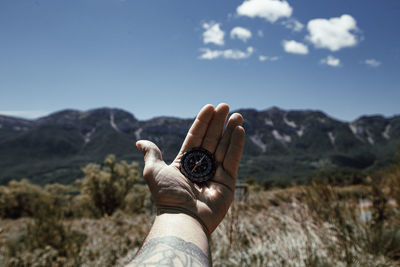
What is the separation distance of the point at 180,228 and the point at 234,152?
105cm

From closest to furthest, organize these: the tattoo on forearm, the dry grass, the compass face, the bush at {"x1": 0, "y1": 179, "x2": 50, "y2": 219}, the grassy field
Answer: the tattoo on forearm
the compass face
the dry grass
the grassy field
the bush at {"x1": 0, "y1": 179, "x2": 50, "y2": 219}

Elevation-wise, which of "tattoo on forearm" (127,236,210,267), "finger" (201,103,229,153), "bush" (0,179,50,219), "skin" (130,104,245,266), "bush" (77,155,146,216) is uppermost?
"finger" (201,103,229,153)

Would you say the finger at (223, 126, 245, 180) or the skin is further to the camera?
the finger at (223, 126, 245, 180)

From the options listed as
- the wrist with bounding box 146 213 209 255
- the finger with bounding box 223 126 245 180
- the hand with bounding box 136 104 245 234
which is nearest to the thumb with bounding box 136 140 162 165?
the hand with bounding box 136 104 245 234

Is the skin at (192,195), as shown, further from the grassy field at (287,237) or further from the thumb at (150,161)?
the grassy field at (287,237)

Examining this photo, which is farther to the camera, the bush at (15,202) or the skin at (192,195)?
the bush at (15,202)

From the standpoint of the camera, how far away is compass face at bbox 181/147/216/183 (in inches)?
103

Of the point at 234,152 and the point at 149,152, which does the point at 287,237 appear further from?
the point at 149,152

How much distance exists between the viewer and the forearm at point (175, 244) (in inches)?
61.1

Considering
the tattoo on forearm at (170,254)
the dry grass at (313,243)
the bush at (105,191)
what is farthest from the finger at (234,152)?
the bush at (105,191)

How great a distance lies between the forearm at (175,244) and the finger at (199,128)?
962 mm

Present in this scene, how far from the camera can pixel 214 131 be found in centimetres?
288

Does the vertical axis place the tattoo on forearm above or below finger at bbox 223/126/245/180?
below

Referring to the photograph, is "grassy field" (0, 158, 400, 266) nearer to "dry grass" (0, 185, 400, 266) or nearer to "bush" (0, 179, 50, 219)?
"dry grass" (0, 185, 400, 266)
